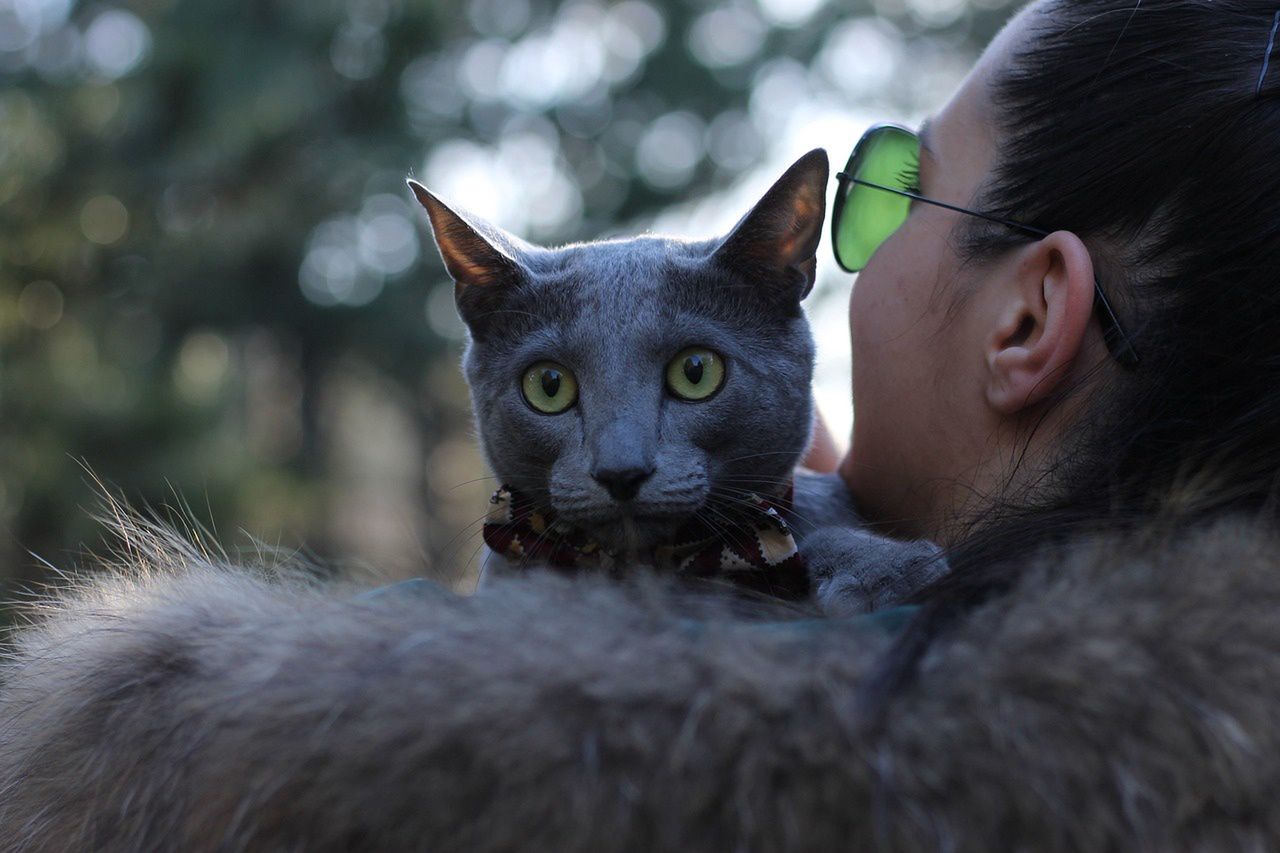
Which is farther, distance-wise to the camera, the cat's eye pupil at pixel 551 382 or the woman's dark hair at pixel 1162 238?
the cat's eye pupil at pixel 551 382

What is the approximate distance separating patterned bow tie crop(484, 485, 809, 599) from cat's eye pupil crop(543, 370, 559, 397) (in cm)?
13

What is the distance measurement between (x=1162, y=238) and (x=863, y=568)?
424 millimetres

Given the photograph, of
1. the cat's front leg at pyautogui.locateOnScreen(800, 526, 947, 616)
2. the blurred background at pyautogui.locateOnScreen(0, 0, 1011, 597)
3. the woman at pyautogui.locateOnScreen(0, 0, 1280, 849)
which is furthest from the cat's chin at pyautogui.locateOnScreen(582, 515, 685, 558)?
the blurred background at pyautogui.locateOnScreen(0, 0, 1011, 597)

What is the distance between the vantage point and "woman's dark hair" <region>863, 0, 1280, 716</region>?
2.77 ft

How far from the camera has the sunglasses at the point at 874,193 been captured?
1.28 metres

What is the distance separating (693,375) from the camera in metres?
1.26

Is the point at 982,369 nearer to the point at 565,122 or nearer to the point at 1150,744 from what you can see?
the point at 1150,744

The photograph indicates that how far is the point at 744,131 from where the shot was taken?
7.19 meters

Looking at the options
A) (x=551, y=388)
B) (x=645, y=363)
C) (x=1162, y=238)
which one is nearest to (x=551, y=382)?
(x=551, y=388)

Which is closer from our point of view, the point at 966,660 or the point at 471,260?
the point at 966,660

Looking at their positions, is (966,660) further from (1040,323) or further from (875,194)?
(875,194)

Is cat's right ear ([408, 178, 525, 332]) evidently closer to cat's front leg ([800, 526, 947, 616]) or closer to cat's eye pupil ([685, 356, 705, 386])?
cat's eye pupil ([685, 356, 705, 386])

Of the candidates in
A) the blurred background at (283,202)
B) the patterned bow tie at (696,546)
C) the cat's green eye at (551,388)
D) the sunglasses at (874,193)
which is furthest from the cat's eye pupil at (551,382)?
the blurred background at (283,202)

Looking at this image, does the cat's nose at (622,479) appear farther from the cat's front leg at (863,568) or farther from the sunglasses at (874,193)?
the sunglasses at (874,193)
